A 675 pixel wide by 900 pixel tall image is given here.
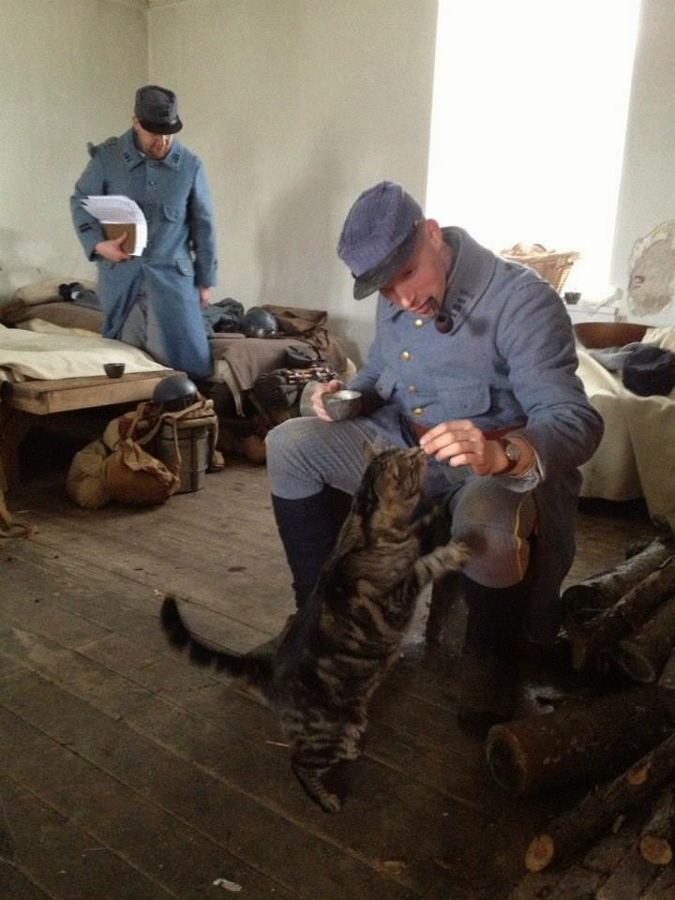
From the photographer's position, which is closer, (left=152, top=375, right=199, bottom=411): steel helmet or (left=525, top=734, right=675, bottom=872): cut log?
(left=525, top=734, right=675, bottom=872): cut log

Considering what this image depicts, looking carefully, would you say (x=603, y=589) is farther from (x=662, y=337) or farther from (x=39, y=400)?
(x=39, y=400)

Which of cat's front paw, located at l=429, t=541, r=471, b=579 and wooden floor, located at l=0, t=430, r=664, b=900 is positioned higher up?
cat's front paw, located at l=429, t=541, r=471, b=579

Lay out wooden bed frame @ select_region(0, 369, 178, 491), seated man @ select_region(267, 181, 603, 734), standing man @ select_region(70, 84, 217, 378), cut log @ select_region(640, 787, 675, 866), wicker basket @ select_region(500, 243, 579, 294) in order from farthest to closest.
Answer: wicker basket @ select_region(500, 243, 579, 294) < standing man @ select_region(70, 84, 217, 378) < wooden bed frame @ select_region(0, 369, 178, 491) < seated man @ select_region(267, 181, 603, 734) < cut log @ select_region(640, 787, 675, 866)

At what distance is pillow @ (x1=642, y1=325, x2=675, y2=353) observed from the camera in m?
3.54

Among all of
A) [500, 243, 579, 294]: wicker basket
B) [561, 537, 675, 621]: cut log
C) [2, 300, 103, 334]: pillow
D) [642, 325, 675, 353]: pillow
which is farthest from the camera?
[2, 300, 103, 334]: pillow

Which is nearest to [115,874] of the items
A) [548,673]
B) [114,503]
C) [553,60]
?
[548,673]

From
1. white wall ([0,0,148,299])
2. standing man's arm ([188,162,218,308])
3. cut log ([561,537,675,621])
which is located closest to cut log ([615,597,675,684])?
cut log ([561,537,675,621])

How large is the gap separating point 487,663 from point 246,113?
195 inches

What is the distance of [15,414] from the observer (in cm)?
340

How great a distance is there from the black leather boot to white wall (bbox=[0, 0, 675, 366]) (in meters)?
3.74

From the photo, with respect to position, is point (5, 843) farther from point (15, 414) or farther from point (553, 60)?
point (553, 60)

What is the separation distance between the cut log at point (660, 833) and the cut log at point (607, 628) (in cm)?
69

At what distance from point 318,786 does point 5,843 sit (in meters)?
0.61

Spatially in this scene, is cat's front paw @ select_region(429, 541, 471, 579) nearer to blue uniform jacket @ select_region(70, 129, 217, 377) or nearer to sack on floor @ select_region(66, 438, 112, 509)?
sack on floor @ select_region(66, 438, 112, 509)
